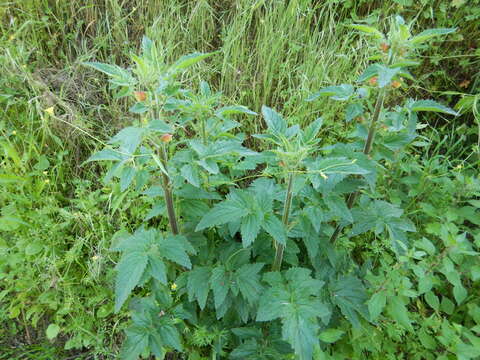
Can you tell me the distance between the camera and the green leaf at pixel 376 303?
1.46 m

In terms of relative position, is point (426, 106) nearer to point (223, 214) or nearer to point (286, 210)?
point (286, 210)

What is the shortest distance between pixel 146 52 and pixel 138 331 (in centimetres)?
111

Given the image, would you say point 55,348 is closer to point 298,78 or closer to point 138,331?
point 138,331

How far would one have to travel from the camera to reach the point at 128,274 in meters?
1.22

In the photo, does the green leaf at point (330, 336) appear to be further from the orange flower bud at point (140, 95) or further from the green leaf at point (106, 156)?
the orange flower bud at point (140, 95)

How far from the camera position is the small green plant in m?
1.21

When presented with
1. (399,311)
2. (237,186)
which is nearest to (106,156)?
(237,186)

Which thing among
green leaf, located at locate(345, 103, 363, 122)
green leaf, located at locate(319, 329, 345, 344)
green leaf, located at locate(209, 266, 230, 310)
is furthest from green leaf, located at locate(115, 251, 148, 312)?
green leaf, located at locate(345, 103, 363, 122)

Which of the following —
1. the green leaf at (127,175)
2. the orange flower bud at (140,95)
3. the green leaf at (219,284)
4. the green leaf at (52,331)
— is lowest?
the green leaf at (52,331)

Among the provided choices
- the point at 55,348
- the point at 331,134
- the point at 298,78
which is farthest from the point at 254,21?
the point at 55,348

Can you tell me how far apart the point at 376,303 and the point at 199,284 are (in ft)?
2.54

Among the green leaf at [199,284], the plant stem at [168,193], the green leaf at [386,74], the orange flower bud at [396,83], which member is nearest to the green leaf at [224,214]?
the plant stem at [168,193]

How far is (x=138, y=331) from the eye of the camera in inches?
56.1

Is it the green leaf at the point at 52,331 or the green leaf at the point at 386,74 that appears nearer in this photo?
the green leaf at the point at 386,74
